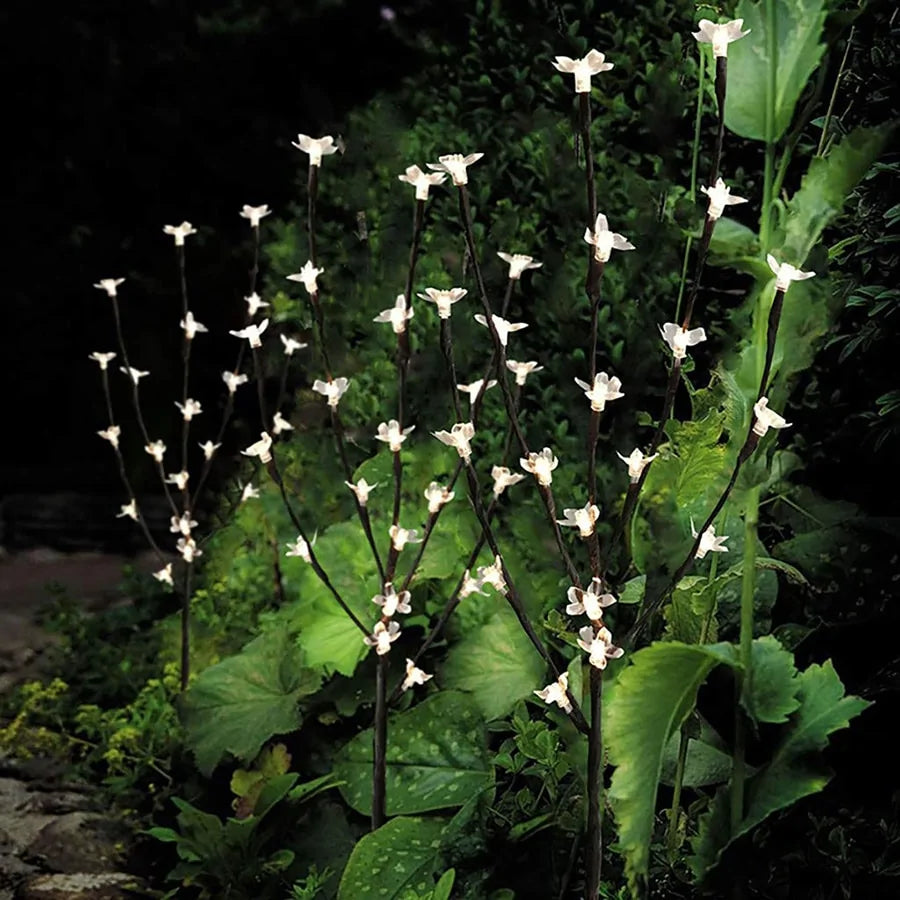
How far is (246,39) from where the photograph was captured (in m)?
6.68

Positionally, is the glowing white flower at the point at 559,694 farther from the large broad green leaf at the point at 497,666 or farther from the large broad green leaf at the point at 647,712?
the large broad green leaf at the point at 497,666

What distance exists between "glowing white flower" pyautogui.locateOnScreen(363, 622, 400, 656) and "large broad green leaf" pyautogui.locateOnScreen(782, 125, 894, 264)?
1.06 meters

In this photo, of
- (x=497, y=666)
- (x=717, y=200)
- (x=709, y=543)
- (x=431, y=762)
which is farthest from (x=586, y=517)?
(x=431, y=762)

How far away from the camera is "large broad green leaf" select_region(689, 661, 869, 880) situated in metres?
1.88

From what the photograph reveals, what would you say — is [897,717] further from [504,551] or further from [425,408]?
[425,408]

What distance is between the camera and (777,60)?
1918mm

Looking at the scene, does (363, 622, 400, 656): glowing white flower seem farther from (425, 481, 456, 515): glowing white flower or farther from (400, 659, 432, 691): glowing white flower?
(425, 481, 456, 515): glowing white flower

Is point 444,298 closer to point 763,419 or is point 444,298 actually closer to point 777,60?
point 763,419

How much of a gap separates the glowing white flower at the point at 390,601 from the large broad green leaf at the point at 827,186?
1018mm

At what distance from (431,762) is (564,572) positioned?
0.55 metres

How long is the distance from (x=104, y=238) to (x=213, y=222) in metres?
0.67

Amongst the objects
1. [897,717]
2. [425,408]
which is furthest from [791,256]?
[425,408]

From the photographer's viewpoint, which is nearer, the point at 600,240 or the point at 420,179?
the point at 600,240

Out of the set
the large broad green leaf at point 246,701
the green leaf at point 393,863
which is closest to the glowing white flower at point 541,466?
the green leaf at point 393,863
